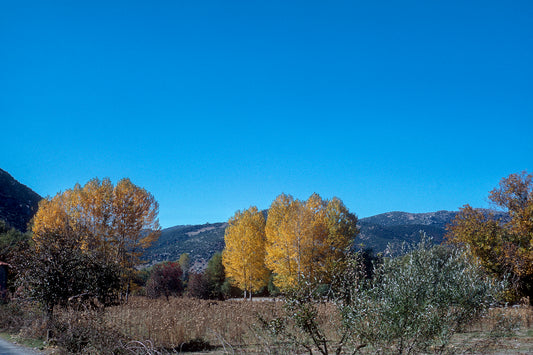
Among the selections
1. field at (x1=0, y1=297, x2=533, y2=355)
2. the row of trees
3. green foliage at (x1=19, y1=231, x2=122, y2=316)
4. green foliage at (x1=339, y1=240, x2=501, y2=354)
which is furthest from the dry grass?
the row of trees

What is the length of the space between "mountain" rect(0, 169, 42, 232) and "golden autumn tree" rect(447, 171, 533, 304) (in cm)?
5536

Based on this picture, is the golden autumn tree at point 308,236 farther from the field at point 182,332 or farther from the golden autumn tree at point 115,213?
the field at point 182,332

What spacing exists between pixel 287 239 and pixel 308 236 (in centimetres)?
168

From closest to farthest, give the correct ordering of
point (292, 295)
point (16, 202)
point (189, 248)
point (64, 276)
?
point (292, 295) → point (64, 276) → point (16, 202) → point (189, 248)

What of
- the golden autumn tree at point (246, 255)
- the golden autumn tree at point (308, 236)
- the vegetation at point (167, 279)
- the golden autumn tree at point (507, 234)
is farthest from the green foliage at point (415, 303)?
the golden autumn tree at point (246, 255)

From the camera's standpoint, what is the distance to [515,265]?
1711 centimetres

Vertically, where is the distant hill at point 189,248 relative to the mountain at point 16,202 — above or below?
below

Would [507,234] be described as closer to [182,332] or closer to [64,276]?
[182,332]

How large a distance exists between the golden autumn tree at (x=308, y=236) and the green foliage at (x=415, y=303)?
20797 millimetres

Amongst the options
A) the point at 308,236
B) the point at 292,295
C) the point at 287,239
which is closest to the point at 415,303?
the point at 292,295

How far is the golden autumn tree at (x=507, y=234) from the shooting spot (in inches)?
691

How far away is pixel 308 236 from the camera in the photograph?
92.6ft

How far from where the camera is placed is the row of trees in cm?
2797

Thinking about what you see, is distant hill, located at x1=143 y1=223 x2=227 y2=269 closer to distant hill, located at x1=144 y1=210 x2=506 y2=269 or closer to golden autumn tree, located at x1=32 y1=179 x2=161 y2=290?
distant hill, located at x1=144 y1=210 x2=506 y2=269
